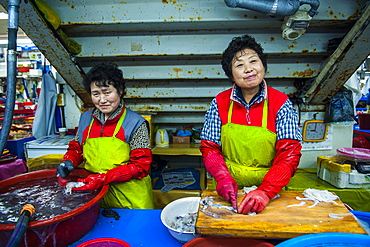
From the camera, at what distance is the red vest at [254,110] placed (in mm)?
1591

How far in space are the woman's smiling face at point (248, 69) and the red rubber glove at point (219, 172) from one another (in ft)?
1.63

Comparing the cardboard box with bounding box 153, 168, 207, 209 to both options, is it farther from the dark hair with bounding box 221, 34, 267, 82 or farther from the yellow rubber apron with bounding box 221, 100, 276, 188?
the dark hair with bounding box 221, 34, 267, 82

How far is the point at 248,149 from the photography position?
5.41 ft

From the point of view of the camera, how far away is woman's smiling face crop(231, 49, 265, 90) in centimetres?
154

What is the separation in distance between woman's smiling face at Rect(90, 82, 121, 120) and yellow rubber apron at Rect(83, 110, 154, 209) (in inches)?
5.4

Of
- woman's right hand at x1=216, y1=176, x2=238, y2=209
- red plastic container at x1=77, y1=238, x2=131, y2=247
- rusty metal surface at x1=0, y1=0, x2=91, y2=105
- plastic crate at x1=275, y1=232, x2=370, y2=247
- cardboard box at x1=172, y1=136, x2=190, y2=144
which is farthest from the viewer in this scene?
cardboard box at x1=172, y1=136, x2=190, y2=144

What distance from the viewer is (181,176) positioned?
3.45 metres

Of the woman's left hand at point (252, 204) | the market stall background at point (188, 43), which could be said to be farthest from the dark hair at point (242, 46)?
the woman's left hand at point (252, 204)

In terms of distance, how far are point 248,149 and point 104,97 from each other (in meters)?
1.16

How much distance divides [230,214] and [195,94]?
202 cm

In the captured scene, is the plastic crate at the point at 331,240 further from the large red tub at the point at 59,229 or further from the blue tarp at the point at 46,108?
the blue tarp at the point at 46,108

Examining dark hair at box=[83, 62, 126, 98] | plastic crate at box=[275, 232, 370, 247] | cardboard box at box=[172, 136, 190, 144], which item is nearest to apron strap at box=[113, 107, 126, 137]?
dark hair at box=[83, 62, 126, 98]

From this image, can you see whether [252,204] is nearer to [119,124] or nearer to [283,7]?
[119,124]

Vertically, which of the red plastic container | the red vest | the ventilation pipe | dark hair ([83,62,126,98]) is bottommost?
the red plastic container
